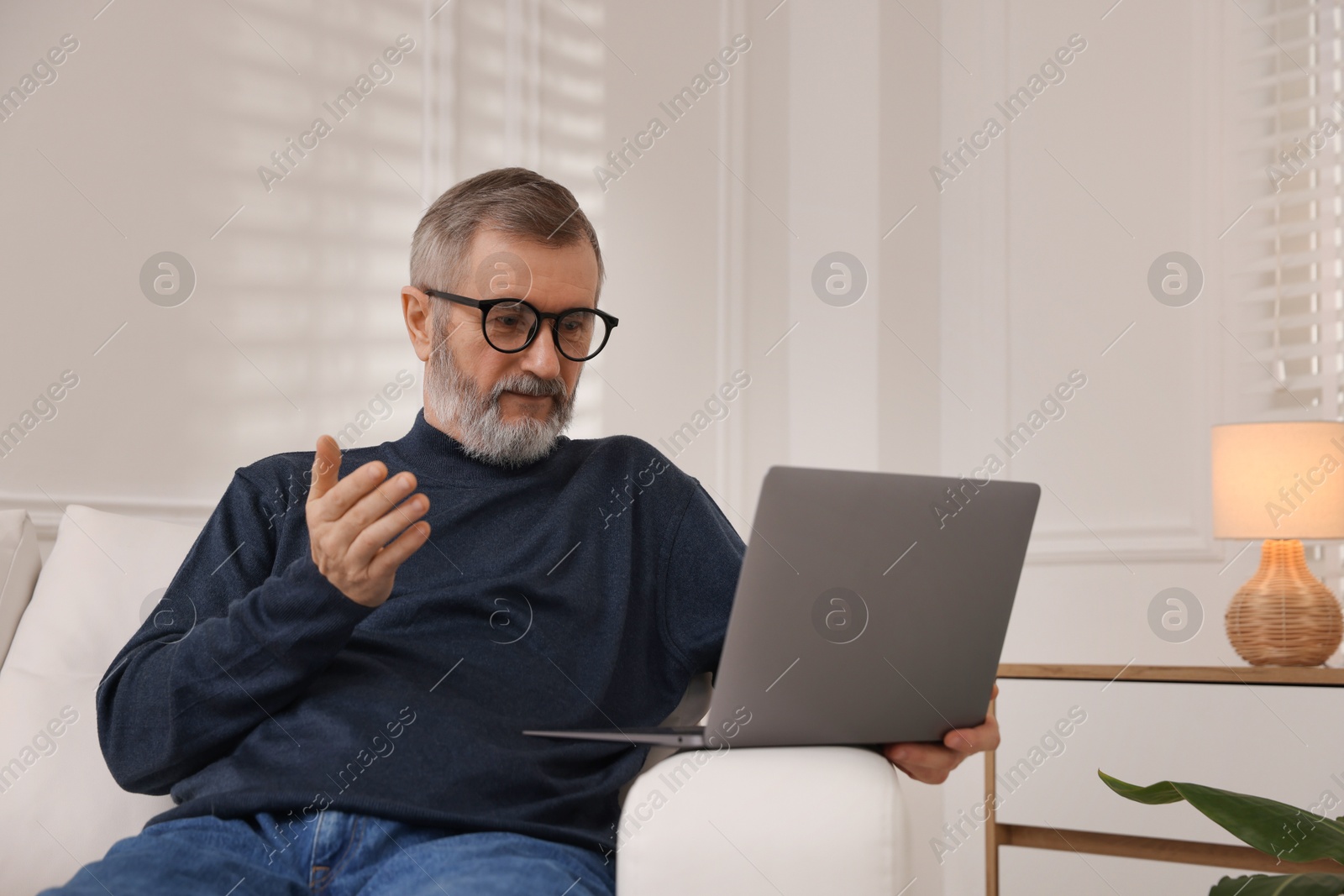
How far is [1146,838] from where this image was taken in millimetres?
2232

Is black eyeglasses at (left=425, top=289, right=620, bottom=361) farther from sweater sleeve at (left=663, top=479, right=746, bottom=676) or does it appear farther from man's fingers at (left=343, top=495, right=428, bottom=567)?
man's fingers at (left=343, top=495, right=428, bottom=567)

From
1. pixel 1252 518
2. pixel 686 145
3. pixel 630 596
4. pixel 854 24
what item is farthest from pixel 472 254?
pixel 854 24

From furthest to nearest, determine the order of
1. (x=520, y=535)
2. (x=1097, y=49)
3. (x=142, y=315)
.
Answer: (x=1097, y=49)
(x=142, y=315)
(x=520, y=535)

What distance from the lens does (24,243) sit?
2104 mm

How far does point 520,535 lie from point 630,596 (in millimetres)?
164

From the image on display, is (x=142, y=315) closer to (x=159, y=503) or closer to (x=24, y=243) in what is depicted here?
(x=24, y=243)

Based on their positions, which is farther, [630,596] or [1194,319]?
[1194,319]

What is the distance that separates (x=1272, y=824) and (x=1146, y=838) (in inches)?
50.8

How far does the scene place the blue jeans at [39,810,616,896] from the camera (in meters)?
1.05

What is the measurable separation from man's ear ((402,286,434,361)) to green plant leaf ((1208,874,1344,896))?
1.15m

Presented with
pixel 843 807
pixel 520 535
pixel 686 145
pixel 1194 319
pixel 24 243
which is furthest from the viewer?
pixel 686 145

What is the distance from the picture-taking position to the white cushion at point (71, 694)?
53.1 inches

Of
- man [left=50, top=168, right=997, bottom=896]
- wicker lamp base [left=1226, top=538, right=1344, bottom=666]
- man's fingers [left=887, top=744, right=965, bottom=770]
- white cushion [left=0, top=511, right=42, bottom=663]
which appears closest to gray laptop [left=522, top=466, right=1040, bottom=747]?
man's fingers [left=887, top=744, right=965, bottom=770]

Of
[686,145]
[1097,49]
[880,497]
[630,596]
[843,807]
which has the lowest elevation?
[843,807]
